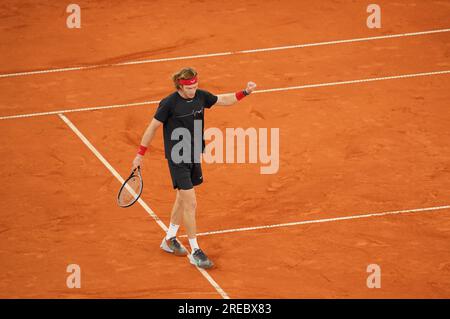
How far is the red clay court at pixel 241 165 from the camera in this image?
10977mm

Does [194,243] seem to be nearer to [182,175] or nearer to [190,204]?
[190,204]

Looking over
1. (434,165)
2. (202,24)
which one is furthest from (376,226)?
(202,24)

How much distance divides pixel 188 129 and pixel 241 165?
2.92 metres

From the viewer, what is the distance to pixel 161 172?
13453 millimetres

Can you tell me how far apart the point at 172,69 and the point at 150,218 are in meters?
5.40

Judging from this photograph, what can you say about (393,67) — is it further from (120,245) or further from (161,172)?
(120,245)

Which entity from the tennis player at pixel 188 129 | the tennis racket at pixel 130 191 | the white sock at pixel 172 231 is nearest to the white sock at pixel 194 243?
the tennis player at pixel 188 129

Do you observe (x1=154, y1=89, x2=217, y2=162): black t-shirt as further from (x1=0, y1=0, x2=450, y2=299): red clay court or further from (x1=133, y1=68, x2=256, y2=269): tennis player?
(x1=0, y1=0, x2=450, y2=299): red clay court

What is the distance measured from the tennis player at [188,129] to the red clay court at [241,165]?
528mm

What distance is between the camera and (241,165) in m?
13.7

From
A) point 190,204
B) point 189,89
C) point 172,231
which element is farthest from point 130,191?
point 189,89

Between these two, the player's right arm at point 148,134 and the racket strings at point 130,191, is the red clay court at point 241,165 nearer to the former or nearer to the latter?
the racket strings at point 130,191

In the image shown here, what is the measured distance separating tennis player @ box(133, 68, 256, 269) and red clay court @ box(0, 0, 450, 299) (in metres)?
0.53

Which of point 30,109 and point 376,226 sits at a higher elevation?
point 30,109
